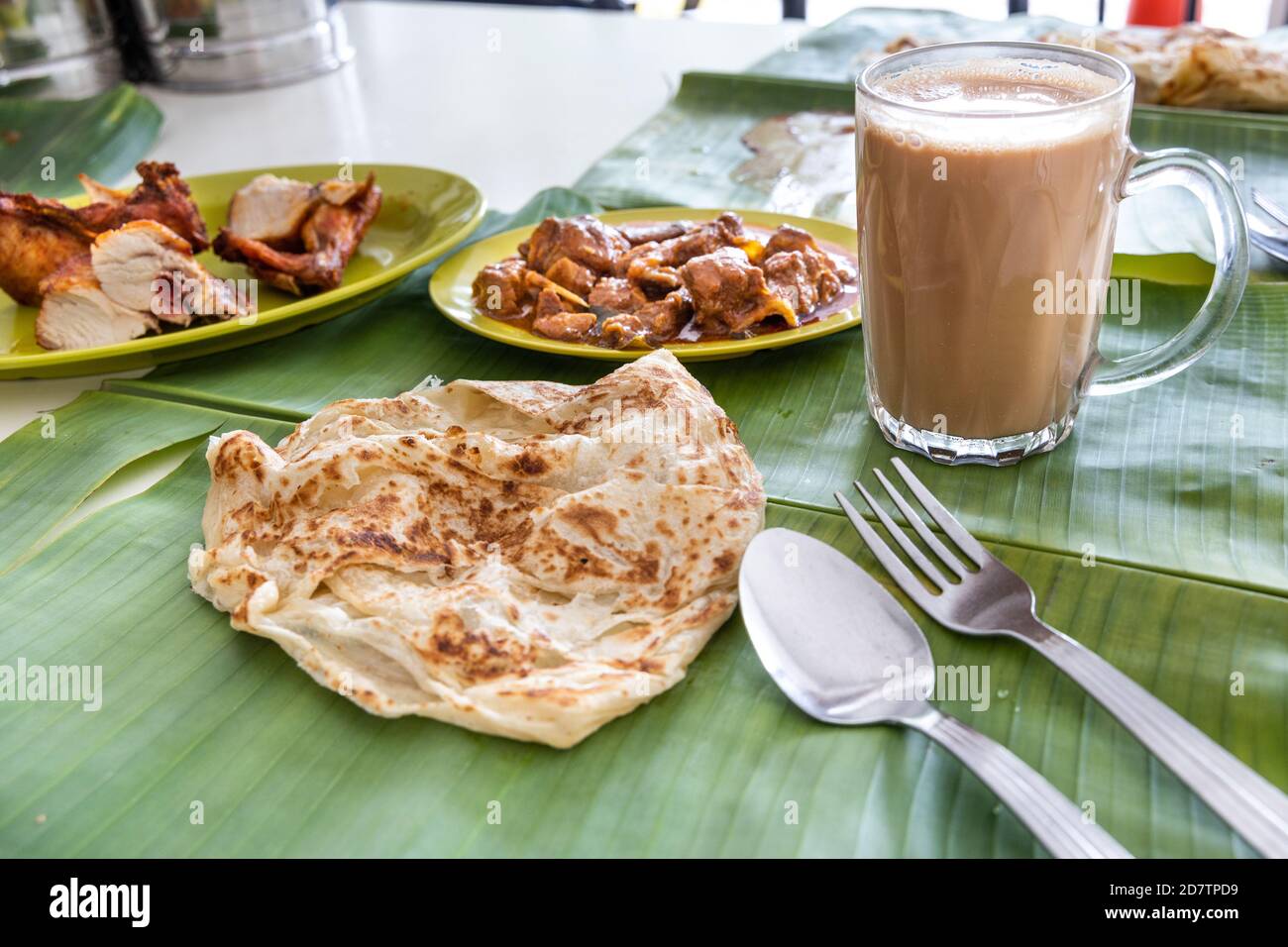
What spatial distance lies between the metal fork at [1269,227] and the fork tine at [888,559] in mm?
1111

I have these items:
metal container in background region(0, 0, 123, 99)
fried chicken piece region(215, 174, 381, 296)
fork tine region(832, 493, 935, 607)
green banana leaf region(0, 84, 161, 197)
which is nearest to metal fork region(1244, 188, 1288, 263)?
fork tine region(832, 493, 935, 607)

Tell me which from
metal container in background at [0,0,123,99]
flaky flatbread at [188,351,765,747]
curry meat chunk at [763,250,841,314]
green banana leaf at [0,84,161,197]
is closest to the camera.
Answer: flaky flatbread at [188,351,765,747]

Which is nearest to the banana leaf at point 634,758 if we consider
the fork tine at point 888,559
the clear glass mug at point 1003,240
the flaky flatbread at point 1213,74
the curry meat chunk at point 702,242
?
the fork tine at point 888,559

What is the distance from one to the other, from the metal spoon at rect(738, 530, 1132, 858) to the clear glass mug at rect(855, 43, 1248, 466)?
0.39m

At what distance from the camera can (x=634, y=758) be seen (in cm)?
112

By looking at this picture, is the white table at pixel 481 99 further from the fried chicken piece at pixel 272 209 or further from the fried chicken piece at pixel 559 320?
the fried chicken piece at pixel 559 320

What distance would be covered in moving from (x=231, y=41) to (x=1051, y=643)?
138 inches

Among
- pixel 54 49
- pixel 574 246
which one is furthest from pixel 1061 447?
pixel 54 49

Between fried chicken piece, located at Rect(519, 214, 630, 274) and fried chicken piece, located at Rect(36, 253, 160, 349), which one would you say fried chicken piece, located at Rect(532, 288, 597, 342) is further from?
fried chicken piece, located at Rect(36, 253, 160, 349)

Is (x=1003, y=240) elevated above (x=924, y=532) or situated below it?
above

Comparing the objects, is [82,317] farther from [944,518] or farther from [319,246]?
[944,518]

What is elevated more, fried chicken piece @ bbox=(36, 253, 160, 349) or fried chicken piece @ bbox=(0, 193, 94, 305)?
fried chicken piece @ bbox=(0, 193, 94, 305)

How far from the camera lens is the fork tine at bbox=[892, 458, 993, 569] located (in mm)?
1325
